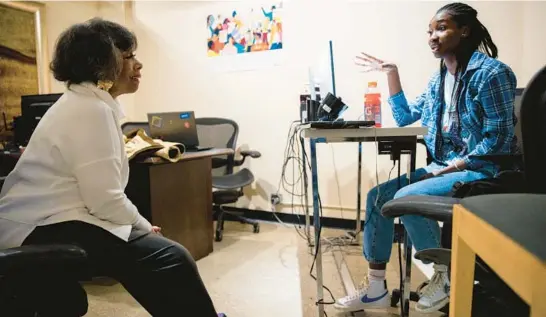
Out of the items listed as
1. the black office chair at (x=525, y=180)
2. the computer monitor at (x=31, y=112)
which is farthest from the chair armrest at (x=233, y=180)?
the black office chair at (x=525, y=180)

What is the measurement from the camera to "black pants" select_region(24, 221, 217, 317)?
1043 millimetres

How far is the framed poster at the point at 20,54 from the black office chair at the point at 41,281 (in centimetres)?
284

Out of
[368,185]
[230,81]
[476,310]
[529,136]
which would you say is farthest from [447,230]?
[230,81]

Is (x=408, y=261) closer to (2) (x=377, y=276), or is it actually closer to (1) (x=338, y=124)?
(2) (x=377, y=276)

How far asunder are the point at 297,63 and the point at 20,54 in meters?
2.34

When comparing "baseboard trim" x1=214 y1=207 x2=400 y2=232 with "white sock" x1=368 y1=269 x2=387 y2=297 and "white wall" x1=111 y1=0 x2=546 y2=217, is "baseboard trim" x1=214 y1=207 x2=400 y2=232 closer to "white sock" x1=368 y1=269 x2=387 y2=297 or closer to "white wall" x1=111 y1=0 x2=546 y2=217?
"white wall" x1=111 y1=0 x2=546 y2=217

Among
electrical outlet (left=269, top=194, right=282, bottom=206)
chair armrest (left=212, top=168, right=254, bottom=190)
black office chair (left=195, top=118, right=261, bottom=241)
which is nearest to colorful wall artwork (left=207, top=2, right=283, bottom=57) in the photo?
black office chair (left=195, top=118, right=261, bottom=241)

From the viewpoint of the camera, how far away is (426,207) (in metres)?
0.84

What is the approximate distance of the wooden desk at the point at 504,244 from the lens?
49 cm

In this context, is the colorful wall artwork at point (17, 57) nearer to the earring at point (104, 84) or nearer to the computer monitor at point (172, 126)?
the computer monitor at point (172, 126)

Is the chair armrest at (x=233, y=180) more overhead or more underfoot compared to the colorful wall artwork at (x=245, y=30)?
more underfoot

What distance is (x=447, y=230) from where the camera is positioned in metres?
1.35

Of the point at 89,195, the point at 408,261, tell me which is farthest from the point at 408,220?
the point at 89,195

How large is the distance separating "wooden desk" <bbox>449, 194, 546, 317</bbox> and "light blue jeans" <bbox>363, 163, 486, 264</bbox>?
617 millimetres
